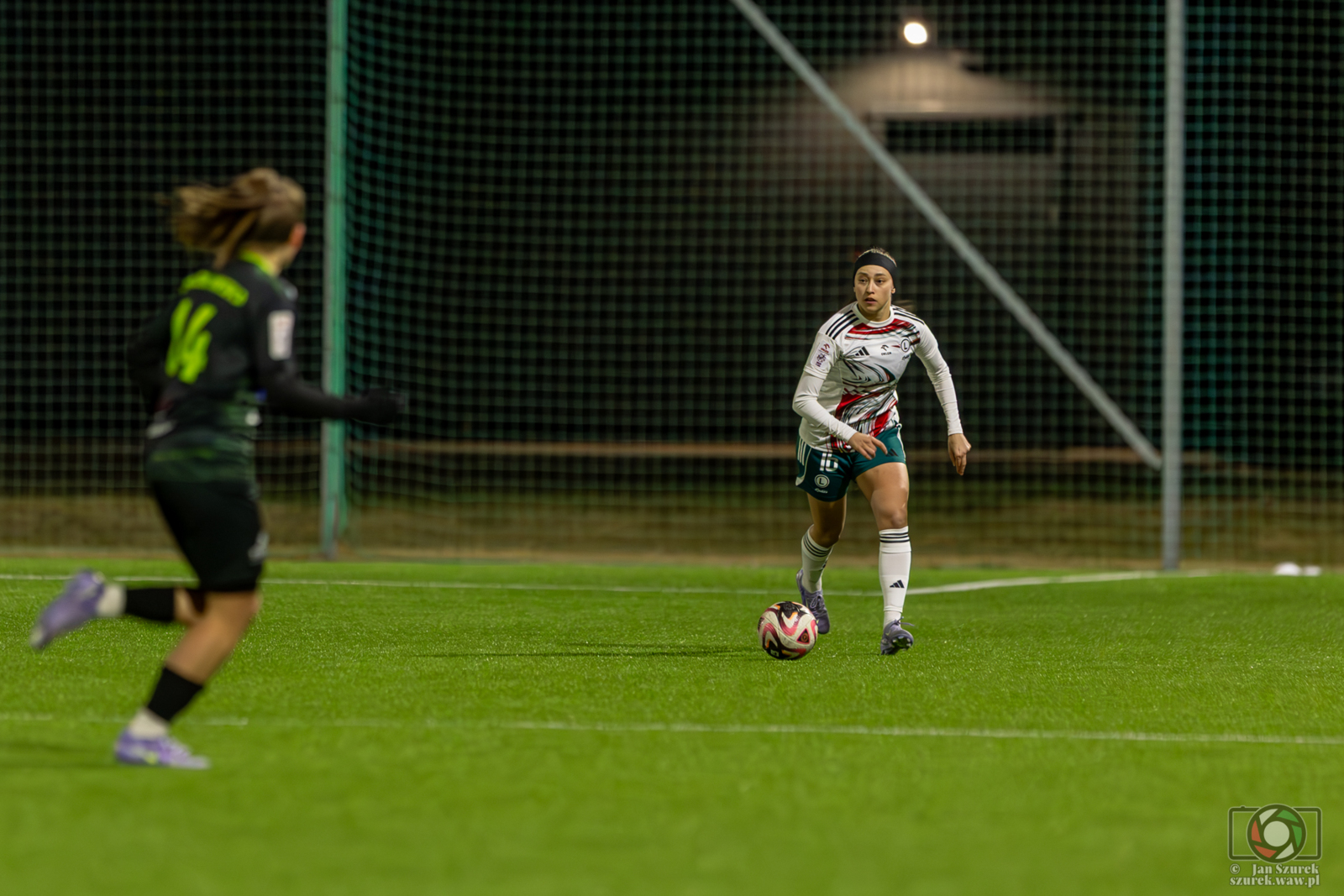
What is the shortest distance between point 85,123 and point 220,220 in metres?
16.8

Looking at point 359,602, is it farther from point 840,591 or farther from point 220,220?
point 220,220

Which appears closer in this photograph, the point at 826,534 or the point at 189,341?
the point at 189,341

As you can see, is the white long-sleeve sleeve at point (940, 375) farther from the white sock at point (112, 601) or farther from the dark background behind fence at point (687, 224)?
the dark background behind fence at point (687, 224)

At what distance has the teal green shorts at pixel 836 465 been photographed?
7.17m

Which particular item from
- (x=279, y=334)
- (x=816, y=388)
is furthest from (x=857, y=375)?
(x=279, y=334)

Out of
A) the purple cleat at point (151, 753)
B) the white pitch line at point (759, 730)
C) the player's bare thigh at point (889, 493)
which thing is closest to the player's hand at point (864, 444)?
the player's bare thigh at point (889, 493)

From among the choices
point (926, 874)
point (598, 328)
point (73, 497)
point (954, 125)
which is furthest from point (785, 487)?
point (926, 874)

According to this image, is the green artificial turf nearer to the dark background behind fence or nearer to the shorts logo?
the shorts logo

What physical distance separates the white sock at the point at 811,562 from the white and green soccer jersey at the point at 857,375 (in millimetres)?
532

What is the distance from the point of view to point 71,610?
423 centimetres

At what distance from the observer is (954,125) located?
21625 millimetres

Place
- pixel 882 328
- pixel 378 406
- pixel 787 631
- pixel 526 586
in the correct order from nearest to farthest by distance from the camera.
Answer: pixel 378 406 → pixel 787 631 → pixel 882 328 → pixel 526 586

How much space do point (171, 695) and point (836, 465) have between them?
12.1 ft

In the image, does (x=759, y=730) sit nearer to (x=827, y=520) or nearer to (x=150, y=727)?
(x=150, y=727)
